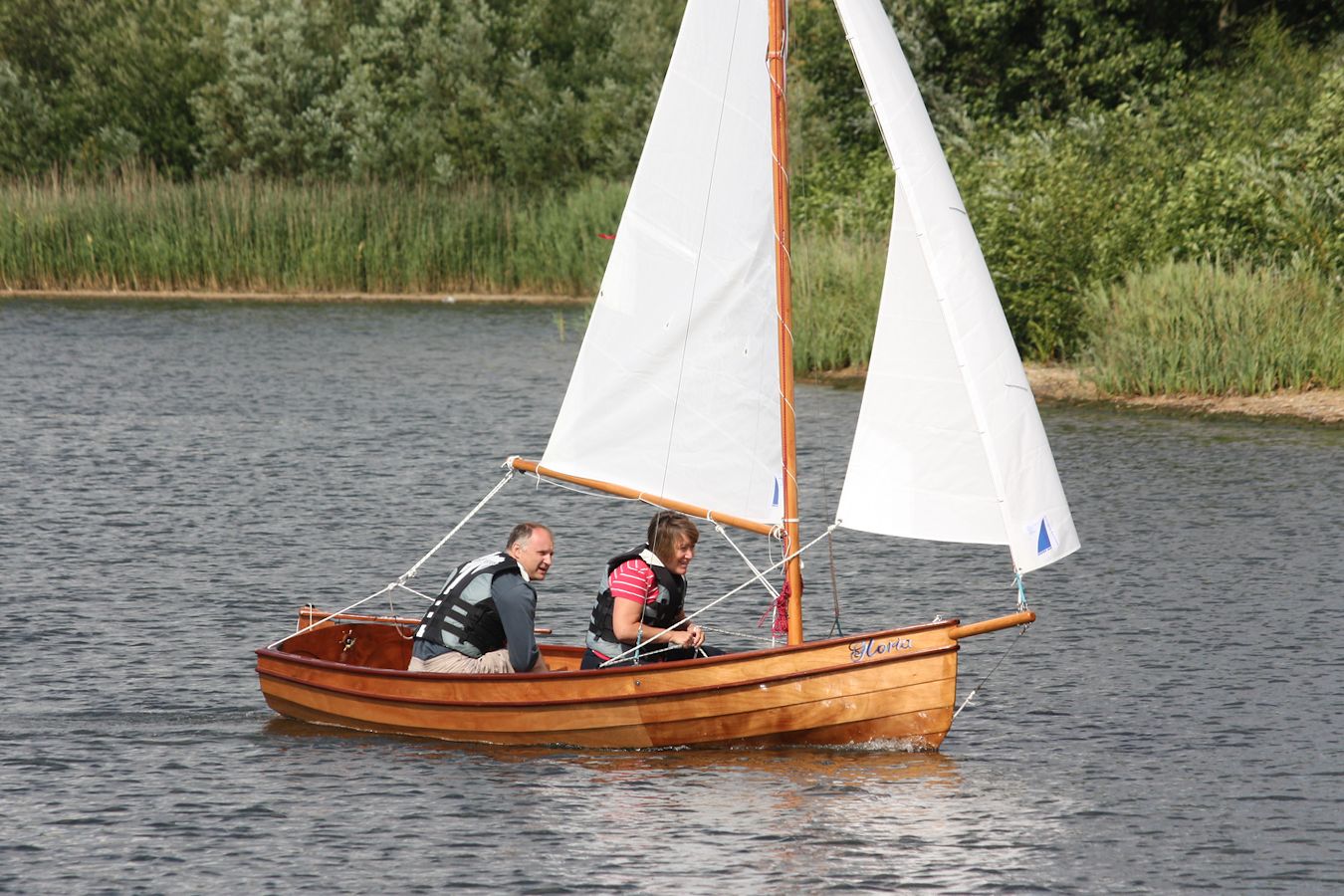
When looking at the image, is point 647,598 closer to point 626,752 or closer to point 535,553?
point 535,553

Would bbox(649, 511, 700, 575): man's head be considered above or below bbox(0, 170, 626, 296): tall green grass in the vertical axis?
below

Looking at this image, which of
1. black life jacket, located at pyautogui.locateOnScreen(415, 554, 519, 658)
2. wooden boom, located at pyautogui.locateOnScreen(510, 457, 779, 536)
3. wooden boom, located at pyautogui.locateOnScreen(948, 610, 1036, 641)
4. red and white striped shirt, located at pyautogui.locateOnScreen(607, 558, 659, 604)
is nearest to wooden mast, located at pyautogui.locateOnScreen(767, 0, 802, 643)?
wooden boom, located at pyautogui.locateOnScreen(510, 457, 779, 536)

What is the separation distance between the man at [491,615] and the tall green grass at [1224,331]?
62.9 ft

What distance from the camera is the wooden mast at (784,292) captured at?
12617 mm

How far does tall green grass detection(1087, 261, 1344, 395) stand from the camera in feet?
97.3

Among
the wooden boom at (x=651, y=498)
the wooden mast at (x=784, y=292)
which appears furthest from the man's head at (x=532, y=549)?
the wooden mast at (x=784, y=292)

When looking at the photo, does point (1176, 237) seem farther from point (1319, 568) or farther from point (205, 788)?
point (205, 788)

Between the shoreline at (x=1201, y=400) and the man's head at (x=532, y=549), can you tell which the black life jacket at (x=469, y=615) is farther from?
the shoreline at (x=1201, y=400)

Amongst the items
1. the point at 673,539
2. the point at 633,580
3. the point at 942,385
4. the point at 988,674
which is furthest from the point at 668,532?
the point at 988,674

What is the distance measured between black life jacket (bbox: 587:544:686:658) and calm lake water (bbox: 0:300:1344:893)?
29.4 inches

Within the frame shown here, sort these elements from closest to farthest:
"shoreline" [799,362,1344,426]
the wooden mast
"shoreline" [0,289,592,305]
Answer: the wooden mast < "shoreline" [799,362,1344,426] < "shoreline" [0,289,592,305]

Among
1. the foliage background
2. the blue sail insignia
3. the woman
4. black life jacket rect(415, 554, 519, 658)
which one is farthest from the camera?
the foliage background

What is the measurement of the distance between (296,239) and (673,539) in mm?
36517

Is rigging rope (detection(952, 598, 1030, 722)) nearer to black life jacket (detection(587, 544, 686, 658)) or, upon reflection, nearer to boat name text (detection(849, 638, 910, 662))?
boat name text (detection(849, 638, 910, 662))
